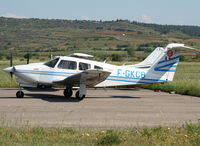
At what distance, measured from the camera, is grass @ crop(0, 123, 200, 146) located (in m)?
7.02

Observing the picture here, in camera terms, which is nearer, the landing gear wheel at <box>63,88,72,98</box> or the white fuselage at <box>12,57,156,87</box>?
the white fuselage at <box>12,57,156,87</box>

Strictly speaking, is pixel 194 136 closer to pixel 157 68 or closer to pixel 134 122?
pixel 134 122

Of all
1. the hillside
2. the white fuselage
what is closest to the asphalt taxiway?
the white fuselage

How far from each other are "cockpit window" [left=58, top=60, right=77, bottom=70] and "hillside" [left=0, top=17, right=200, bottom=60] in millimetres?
70615

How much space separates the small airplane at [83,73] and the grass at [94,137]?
22.1ft

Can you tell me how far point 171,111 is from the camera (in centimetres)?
1270

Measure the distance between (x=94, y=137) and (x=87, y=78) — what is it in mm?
7856

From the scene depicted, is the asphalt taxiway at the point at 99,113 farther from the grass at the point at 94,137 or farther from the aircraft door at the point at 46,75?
the aircraft door at the point at 46,75

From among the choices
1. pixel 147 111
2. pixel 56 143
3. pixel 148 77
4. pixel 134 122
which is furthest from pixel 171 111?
pixel 56 143

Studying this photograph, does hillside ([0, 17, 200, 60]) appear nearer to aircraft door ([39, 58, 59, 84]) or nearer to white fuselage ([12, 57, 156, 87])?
white fuselage ([12, 57, 156, 87])

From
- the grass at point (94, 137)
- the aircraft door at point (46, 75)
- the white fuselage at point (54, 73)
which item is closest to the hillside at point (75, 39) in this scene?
the white fuselage at point (54, 73)

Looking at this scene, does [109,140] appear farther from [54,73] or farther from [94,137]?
[54,73]

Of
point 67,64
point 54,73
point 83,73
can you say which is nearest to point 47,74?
point 54,73

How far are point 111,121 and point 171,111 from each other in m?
3.42
